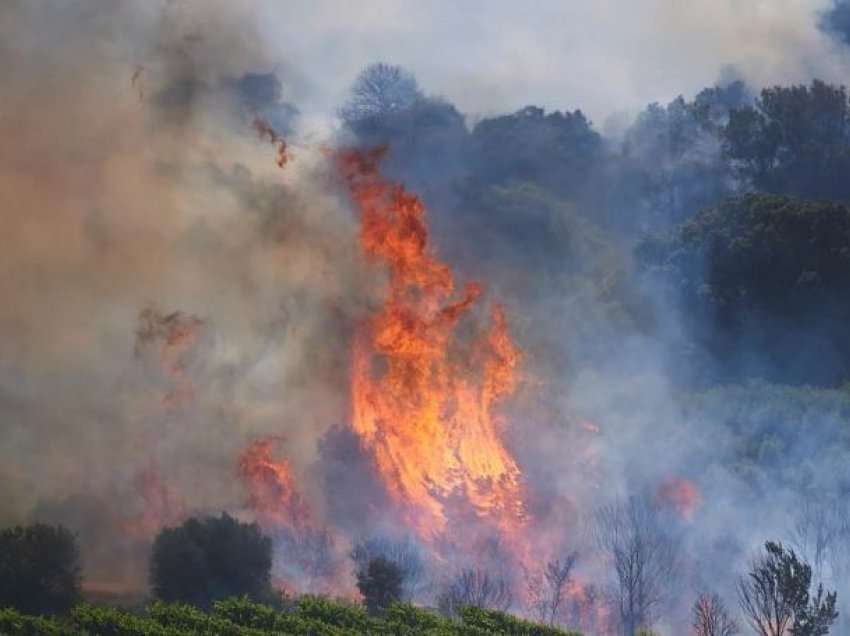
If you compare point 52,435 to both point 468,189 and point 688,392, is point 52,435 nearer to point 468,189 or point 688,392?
point 688,392

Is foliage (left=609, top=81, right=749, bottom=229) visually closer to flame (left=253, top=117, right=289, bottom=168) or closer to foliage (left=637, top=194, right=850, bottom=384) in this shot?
foliage (left=637, top=194, right=850, bottom=384)

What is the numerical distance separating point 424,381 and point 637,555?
54.0 ft

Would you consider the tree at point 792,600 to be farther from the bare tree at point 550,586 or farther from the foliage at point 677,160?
the foliage at point 677,160

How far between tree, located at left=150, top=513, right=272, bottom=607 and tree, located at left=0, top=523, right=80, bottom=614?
3809mm

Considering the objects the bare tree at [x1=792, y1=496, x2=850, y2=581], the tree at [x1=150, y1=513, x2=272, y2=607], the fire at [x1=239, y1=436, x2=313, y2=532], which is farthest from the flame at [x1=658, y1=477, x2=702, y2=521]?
the tree at [x1=150, y1=513, x2=272, y2=607]

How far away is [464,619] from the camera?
2456 inches

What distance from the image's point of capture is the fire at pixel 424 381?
83.1 metres

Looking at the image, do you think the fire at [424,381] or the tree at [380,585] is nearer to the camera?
the tree at [380,585]

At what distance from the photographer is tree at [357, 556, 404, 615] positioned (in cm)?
7138

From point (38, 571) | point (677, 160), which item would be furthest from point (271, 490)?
point (677, 160)

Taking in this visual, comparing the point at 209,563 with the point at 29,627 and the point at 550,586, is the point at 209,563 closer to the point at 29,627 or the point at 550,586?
the point at 29,627

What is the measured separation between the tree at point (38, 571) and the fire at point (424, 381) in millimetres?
19877

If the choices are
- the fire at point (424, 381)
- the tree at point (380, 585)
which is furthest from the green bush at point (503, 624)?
the fire at point (424, 381)

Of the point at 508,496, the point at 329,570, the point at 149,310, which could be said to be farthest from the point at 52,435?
the point at 508,496
